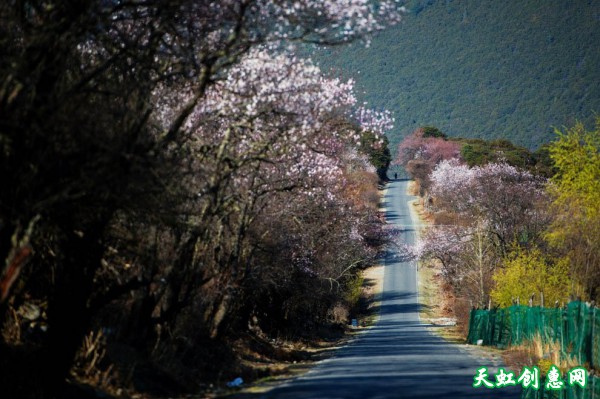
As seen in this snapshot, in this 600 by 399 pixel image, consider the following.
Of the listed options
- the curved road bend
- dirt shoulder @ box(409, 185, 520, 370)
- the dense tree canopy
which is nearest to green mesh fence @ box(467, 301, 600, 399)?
dirt shoulder @ box(409, 185, 520, 370)

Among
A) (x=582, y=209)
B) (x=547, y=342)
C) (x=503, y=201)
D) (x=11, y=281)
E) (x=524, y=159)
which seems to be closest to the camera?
(x=11, y=281)

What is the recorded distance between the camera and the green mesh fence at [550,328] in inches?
948

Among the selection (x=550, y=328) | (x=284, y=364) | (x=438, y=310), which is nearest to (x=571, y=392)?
(x=550, y=328)

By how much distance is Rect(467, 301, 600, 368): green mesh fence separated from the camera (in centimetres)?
2408

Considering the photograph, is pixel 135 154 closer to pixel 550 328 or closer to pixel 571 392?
pixel 571 392

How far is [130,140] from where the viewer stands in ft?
45.7

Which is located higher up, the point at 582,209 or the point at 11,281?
the point at 582,209

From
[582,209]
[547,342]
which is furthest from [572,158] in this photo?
[547,342]

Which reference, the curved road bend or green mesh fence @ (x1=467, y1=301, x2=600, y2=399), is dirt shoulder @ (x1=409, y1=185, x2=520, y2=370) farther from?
green mesh fence @ (x1=467, y1=301, x2=600, y2=399)

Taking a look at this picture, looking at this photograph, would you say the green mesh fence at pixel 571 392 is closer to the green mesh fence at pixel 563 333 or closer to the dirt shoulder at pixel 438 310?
the green mesh fence at pixel 563 333

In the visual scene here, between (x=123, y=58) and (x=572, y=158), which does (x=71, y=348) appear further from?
(x=572, y=158)

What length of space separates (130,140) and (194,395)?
28.2 ft

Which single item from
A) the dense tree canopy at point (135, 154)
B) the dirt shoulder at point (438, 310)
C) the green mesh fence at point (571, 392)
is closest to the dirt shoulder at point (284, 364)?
the dense tree canopy at point (135, 154)

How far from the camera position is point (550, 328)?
2975 cm
